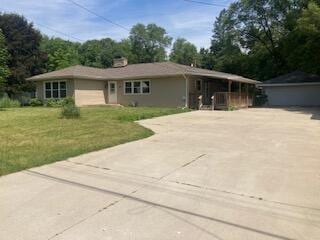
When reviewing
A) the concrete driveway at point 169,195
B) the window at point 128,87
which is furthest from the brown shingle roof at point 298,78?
the concrete driveway at point 169,195

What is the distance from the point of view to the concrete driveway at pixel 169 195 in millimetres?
4293

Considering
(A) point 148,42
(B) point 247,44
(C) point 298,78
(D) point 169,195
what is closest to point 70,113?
(D) point 169,195

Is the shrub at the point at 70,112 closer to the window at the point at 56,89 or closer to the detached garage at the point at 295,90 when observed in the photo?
the window at the point at 56,89

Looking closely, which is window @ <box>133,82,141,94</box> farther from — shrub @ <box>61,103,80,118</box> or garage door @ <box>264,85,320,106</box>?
garage door @ <box>264,85,320,106</box>

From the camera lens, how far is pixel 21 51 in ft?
139

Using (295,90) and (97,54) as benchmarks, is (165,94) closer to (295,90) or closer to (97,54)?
(295,90)

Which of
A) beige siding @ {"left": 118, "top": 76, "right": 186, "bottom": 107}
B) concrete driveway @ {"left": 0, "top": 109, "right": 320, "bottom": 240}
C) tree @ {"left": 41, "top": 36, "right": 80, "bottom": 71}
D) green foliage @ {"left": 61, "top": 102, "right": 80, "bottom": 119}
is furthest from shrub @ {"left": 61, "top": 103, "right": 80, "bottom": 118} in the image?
tree @ {"left": 41, "top": 36, "right": 80, "bottom": 71}

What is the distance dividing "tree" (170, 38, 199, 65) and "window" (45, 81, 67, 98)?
1897 inches

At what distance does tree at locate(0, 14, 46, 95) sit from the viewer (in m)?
40.0

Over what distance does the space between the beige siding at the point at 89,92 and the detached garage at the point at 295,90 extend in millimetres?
16940

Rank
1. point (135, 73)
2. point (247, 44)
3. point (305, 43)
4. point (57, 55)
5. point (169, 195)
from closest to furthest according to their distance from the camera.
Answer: point (169, 195) → point (135, 73) → point (305, 43) → point (247, 44) → point (57, 55)

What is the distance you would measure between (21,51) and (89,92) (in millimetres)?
18586

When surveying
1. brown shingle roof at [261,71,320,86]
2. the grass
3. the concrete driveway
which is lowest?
the concrete driveway

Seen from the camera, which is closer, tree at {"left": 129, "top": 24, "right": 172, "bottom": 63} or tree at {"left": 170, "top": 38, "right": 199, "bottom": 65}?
tree at {"left": 129, "top": 24, "right": 172, "bottom": 63}
